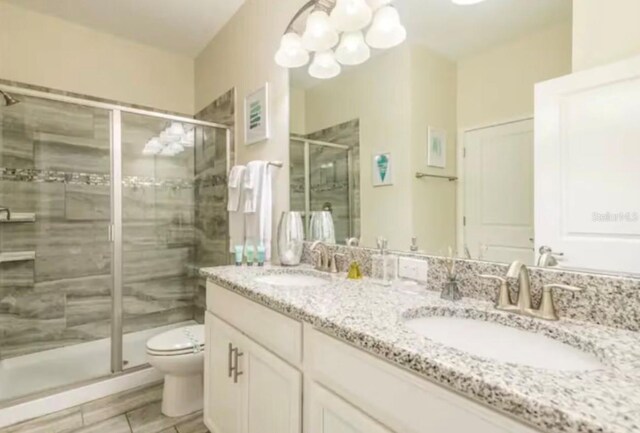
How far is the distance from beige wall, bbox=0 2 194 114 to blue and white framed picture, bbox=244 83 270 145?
1170 millimetres

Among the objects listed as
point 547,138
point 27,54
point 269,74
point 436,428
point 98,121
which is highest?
point 27,54

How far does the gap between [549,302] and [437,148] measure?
66 centimetres

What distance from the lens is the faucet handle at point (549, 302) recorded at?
881 millimetres

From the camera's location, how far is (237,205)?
227 centimetres

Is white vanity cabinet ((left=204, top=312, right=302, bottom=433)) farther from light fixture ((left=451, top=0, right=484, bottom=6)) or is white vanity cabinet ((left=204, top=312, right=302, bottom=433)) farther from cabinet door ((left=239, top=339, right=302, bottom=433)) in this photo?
light fixture ((left=451, top=0, right=484, bottom=6))

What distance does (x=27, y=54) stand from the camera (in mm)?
2490

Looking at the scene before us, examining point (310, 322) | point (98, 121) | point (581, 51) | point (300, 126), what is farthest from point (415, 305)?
point (98, 121)

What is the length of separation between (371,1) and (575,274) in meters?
1.41

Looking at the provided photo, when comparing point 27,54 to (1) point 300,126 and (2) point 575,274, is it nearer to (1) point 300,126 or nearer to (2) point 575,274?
(1) point 300,126

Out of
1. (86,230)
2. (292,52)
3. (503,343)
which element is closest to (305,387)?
(503,343)

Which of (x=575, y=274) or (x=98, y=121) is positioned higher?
(x=98, y=121)

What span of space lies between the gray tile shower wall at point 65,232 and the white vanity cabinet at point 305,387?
1.43m

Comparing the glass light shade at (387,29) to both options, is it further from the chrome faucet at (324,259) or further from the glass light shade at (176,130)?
the glass light shade at (176,130)

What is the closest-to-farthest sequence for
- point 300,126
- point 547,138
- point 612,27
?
point 612,27
point 547,138
point 300,126
